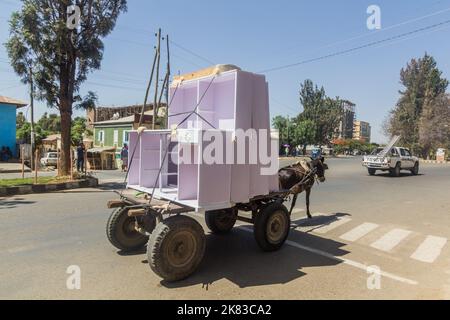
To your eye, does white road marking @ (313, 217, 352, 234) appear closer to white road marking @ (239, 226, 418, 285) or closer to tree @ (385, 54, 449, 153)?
white road marking @ (239, 226, 418, 285)

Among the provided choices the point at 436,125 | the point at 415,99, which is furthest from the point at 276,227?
the point at 415,99

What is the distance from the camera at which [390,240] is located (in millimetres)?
7371

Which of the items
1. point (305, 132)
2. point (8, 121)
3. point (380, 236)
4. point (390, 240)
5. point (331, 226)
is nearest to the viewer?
point (390, 240)

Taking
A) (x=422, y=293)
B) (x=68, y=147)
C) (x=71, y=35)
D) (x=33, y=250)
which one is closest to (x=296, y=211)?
(x=422, y=293)

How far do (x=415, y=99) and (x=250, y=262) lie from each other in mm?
72540

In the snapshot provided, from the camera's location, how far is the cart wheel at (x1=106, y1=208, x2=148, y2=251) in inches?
228

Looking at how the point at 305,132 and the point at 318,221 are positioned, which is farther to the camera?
the point at 305,132

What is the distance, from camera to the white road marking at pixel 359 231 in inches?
295

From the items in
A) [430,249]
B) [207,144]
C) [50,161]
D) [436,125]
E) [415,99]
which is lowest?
[430,249]

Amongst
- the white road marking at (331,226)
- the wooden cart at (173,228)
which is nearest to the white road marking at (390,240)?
the white road marking at (331,226)

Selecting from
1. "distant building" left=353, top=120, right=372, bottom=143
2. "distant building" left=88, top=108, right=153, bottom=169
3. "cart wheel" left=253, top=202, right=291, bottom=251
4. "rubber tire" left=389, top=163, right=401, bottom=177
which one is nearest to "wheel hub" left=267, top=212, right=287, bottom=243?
"cart wheel" left=253, top=202, right=291, bottom=251

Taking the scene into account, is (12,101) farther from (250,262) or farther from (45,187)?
(250,262)

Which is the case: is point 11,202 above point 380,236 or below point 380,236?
above

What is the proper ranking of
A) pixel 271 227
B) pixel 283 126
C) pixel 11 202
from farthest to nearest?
1. pixel 283 126
2. pixel 11 202
3. pixel 271 227
